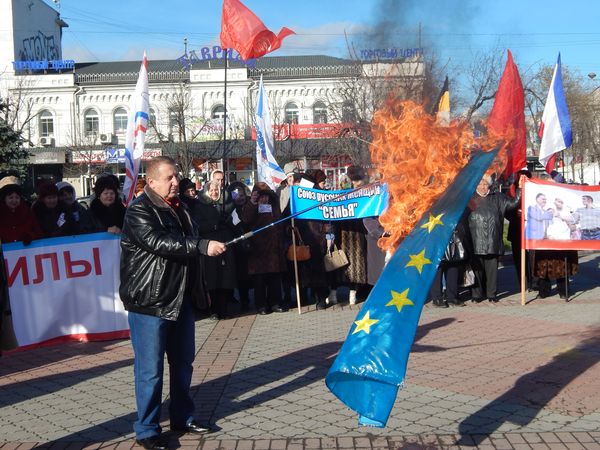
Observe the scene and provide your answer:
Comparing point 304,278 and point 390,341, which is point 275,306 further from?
point 390,341

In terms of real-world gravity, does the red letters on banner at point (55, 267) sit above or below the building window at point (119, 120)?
below

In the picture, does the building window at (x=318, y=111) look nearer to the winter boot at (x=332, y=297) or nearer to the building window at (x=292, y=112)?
the building window at (x=292, y=112)

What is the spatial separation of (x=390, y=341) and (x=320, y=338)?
488cm

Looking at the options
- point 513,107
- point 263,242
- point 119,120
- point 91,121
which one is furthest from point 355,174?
point 91,121

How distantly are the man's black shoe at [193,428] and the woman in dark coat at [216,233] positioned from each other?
4.49 m

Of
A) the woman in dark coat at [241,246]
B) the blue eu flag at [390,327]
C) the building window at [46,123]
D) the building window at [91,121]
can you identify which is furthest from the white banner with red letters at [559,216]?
the building window at [46,123]

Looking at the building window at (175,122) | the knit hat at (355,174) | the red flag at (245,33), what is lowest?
the knit hat at (355,174)

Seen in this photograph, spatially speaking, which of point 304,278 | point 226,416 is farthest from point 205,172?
point 226,416

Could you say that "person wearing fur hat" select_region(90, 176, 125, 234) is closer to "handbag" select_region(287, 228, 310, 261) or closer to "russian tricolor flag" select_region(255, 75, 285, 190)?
"handbag" select_region(287, 228, 310, 261)

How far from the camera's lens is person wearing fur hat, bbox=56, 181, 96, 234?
30.1ft

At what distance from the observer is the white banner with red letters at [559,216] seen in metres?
10.6

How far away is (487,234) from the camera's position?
10.9m

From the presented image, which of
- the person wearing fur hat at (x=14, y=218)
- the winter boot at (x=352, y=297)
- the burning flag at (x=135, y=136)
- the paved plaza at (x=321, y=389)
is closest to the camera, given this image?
the paved plaza at (x=321, y=389)

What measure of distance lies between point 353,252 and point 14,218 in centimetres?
484
